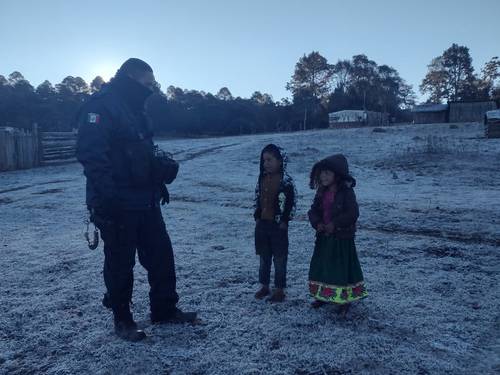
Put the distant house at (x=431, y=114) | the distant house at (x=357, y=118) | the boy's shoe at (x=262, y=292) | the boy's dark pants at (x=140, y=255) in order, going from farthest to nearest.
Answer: the distant house at (x=357, y=118) → the distant house at (x=431, y=114) → the boy's shoe at (x=262, y=292) → the boy's dark pants at (x=140, y=255)

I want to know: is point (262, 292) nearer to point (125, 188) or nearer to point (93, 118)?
point (125, 188)

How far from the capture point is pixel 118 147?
127 inches

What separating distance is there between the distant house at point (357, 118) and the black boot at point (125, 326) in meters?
48.1

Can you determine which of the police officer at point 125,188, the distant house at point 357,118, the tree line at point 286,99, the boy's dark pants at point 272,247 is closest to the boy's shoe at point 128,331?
the police officer at point 125,188

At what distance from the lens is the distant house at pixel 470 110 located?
3829cm

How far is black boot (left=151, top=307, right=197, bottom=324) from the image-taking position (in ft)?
11.8

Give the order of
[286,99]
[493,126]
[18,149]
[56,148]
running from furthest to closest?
[286,99] → [493,126] → [56,148] → [18,149]

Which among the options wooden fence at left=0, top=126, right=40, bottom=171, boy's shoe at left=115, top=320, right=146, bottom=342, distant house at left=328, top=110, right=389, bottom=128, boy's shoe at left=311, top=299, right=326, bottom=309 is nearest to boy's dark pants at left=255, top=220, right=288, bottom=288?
boy's shoe at left=311, top=299, right=326, bottom=309

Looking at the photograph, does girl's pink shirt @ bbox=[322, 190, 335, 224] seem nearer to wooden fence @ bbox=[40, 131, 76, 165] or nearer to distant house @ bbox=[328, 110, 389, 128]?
wooden fence @ bbox=[40, 131, 76, 165]

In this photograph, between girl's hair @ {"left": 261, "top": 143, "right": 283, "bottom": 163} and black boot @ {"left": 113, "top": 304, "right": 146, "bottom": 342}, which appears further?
girl's hair @ {"left": 261, "top": 143, "right": 283, "bottom": 163}

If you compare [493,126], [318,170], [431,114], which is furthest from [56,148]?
[431,114]

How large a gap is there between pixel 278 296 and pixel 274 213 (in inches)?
33.3

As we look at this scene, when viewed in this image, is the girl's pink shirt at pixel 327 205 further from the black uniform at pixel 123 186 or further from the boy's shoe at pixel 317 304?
the black uniform at pixel 123 186

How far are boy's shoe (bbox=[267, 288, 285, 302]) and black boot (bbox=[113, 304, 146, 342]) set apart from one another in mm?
1325
